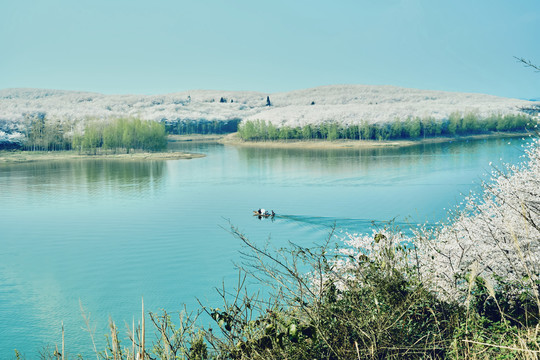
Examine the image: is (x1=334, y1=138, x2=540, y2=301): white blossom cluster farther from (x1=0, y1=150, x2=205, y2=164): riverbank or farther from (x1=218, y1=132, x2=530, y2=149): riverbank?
(x1=218, y1=132, x2=530, y2=149): riverbank

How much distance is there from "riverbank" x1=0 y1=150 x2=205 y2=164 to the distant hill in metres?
18.5

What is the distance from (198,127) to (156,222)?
6826 centimetres

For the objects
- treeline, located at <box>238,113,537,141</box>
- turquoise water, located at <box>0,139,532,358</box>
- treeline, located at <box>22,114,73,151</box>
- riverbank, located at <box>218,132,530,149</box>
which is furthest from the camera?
treeline, located at <box>238,113,537,141</box>

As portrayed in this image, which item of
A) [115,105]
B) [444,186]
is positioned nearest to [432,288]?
[444,186]

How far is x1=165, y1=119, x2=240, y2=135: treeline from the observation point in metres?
81.6

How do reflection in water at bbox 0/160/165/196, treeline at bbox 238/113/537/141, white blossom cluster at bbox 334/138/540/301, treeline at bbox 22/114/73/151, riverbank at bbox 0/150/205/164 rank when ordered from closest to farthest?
1. white blossom cluster at bbox 334/138/540/301
2. reflection in water at bbox 0/160/165/196
3. riverbank at bbox 0/150/205/164
4. treeline at bbox 22/114/73/151
5. treeline at bbox 238/113/537/141

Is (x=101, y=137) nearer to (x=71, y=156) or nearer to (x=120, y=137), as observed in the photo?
(x=120, y=137)

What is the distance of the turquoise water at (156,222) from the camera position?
9297mm

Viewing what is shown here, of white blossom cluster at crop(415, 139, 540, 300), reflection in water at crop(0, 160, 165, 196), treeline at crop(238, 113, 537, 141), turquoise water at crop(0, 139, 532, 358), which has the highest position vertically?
treeline at crop(238, 113, 537, 141)

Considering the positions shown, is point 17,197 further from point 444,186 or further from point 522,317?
point 522,317

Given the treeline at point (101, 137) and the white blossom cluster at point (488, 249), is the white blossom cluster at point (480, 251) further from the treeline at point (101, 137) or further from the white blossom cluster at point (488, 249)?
the treeline at point (101, 137)

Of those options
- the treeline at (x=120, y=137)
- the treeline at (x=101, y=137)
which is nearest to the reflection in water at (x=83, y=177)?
the treeline at (x=120, y=137)

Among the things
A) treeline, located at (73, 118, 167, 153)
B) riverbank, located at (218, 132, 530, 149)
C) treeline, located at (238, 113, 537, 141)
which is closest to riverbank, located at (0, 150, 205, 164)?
treeline, located at (73, 118, 167, 153)

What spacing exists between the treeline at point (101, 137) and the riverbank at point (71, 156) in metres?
1.56
